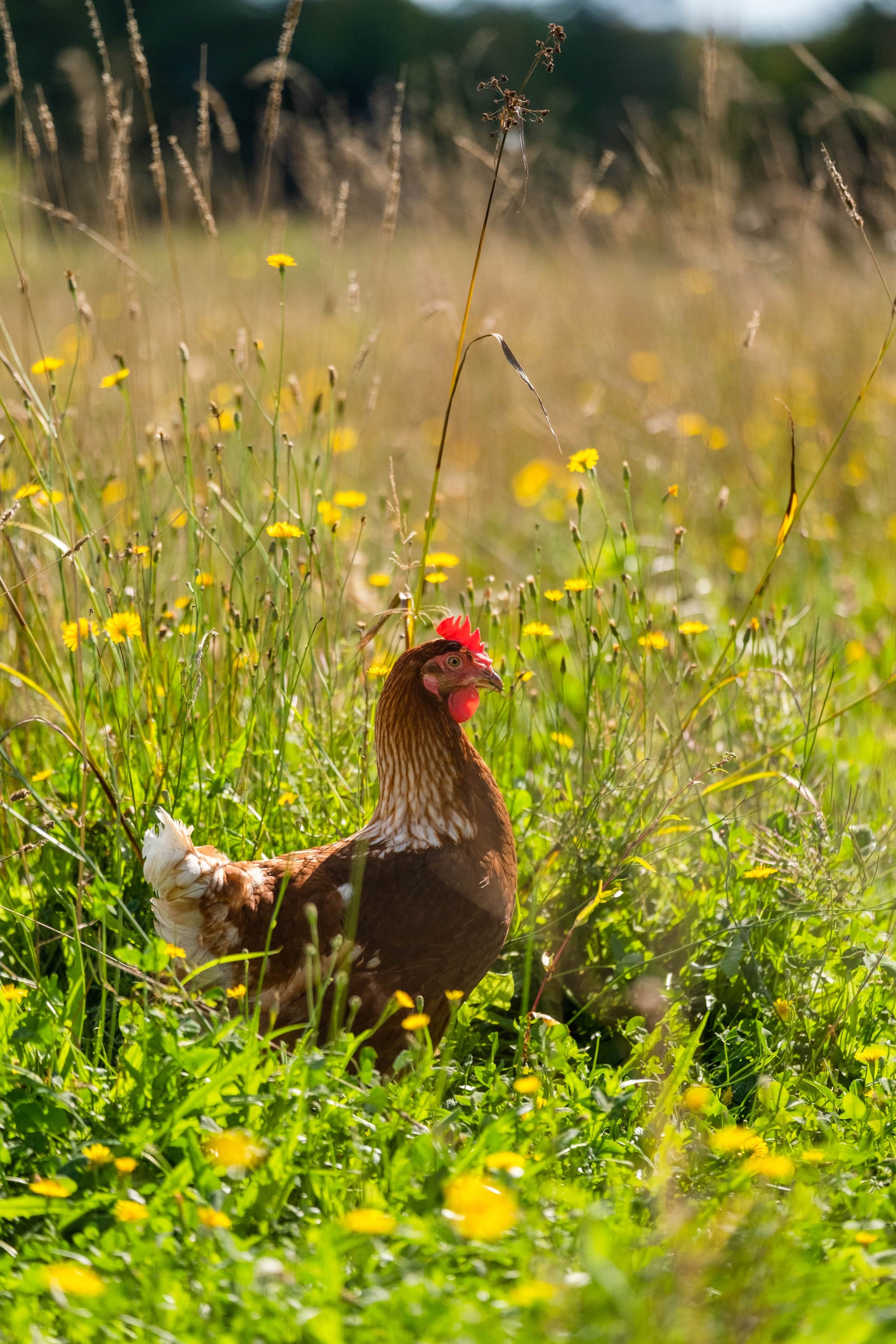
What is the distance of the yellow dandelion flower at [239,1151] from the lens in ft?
4.59

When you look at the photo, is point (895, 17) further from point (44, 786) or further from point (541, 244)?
point (44, 786)

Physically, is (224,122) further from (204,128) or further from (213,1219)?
(213,1219)

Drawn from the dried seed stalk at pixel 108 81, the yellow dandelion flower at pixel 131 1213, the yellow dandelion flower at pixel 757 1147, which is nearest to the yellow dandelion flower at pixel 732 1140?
the yellow dandelion flower at pixel 757 1147

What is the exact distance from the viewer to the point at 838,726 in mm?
3383

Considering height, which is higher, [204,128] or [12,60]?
[12,60]

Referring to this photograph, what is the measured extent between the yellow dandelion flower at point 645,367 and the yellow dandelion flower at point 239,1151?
5649mm

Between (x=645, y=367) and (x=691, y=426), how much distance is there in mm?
2377

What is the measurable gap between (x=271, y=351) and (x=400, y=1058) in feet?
19.5

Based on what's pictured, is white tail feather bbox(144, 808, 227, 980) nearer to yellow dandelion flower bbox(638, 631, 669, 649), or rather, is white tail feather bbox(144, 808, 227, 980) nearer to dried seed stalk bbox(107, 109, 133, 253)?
yellow dandelion flower bbox(638, 631, 669, 649)

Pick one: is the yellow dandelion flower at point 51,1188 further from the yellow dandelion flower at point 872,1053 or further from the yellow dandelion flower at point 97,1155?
the yellow dandelion flower at point 872,1053

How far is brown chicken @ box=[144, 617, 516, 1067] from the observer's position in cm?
195

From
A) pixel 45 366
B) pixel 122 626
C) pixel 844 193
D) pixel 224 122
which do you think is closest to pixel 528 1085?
pixel 122 626

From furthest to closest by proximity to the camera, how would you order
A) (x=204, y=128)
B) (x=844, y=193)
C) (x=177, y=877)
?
(x=204, y=128), (x=844, y=193), (x=177, y=877)

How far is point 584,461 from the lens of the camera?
8.03ft
